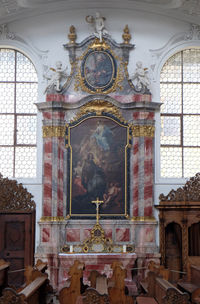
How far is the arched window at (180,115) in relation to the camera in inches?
613

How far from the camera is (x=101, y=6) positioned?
15398mm

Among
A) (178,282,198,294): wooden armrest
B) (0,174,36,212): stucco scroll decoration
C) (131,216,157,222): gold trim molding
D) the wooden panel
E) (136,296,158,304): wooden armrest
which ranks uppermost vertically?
(0,174,36,212): stucco scroll decoration

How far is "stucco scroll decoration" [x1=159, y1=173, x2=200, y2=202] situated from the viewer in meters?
14.8

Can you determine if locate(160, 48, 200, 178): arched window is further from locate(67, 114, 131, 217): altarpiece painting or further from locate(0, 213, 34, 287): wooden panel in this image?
locate(0, 213, 34, 287): wooden panel

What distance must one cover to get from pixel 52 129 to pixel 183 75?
4.41 metres

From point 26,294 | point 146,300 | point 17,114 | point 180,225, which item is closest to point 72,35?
point 17,114

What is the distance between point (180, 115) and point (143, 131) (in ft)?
4.80

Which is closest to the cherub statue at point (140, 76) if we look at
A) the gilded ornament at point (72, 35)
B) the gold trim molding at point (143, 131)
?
the gold trim molding at point (143, 131)

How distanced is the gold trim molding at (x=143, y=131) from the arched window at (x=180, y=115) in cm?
61

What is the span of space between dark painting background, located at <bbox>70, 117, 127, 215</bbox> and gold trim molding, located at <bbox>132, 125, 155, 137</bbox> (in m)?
0.29

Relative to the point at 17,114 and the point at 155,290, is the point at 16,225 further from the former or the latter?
the point at 155,290

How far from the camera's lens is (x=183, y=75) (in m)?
15.9

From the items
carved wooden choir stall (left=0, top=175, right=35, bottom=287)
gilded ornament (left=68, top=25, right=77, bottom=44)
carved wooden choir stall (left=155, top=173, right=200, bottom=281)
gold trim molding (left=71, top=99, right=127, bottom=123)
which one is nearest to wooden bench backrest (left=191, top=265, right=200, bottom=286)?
carved wooden choir stall (left=155, top=173, right=200, bottom=281)

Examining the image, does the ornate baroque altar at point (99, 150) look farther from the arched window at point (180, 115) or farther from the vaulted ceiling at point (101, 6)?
the vaulted ceiling at point (101, 6)
